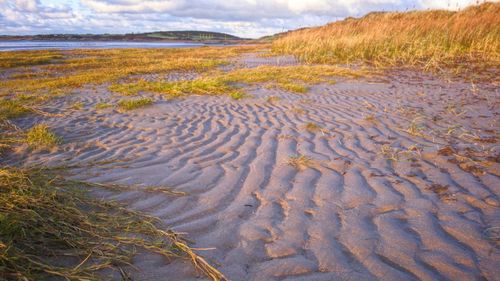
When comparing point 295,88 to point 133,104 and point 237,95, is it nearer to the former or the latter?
point 237,95

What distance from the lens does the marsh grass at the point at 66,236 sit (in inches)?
61.0

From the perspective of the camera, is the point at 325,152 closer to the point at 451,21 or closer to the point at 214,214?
the point at 214,214

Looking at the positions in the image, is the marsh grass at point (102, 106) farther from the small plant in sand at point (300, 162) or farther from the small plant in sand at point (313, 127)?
the small plant in sand at point (300, 162)

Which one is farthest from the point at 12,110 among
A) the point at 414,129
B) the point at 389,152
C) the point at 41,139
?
the point at 414,129

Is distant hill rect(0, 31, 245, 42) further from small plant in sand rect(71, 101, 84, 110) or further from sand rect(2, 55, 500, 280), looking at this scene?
sand rect(2, 55, 500, 280)

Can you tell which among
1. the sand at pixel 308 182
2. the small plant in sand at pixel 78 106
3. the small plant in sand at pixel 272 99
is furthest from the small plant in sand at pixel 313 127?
the small plant in sand at pixel 78 106

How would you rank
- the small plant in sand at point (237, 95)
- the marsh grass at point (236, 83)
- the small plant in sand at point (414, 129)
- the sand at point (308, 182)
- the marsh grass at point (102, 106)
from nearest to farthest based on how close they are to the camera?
the sand at point (308, 182), the small plant in sand at point (414, 129), the marsh grass at point (102, 106), the small plant in sand at point (237, 95), the marsh grass at point (236, 83)

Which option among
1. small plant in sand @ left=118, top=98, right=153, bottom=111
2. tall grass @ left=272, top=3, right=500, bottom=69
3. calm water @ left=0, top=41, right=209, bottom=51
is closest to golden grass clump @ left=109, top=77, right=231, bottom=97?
small plant in sand @ left=118, top=98, right=153, bottom=111

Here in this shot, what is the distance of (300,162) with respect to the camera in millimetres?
3107

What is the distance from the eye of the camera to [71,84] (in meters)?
8.46

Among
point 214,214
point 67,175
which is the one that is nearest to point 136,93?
point 67,175

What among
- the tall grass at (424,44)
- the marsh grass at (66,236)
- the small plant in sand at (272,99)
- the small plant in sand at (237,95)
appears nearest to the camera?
the marsh grass at (66,236)

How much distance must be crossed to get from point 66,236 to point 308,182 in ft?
5.70

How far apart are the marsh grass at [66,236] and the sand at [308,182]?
0.39ft
